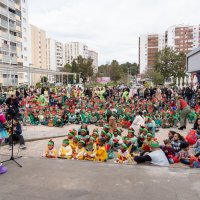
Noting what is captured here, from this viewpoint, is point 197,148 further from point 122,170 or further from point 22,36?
point 22,36

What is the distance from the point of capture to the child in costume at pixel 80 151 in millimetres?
6238

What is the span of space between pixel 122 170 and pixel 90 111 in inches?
269

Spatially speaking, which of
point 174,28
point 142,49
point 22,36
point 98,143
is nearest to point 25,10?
point 22,36

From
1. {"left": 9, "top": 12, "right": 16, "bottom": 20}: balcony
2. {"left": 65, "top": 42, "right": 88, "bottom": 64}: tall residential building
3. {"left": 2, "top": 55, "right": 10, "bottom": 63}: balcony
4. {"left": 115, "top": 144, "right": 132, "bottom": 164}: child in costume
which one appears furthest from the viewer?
{"left": 65, "top": 42, "right": 88, "bottom": 64}: tall residential building

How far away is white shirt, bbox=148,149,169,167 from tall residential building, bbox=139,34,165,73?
4324 inches

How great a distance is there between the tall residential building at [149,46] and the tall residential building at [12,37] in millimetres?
73705

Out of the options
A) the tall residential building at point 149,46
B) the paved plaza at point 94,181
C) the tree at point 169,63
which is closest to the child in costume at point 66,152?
the paved plaza at point 94,181

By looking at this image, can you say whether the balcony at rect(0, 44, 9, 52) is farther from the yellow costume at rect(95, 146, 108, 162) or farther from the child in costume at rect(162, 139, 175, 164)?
the child in costume at rect(162, 139, 175, 164)

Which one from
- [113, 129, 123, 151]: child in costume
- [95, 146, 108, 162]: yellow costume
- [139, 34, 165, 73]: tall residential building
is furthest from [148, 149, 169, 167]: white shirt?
[139, 34, 165, 73]: tall residential building

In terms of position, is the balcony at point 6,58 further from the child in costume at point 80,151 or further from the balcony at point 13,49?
the child in costume at point 80,151

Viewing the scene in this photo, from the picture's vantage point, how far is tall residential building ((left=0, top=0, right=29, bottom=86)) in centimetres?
4056

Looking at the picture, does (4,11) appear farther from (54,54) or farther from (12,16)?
(54,54)

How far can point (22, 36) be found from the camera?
50875mm

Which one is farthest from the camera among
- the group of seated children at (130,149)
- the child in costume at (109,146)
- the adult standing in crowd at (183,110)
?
the adult standing in crowd at (183,110)
